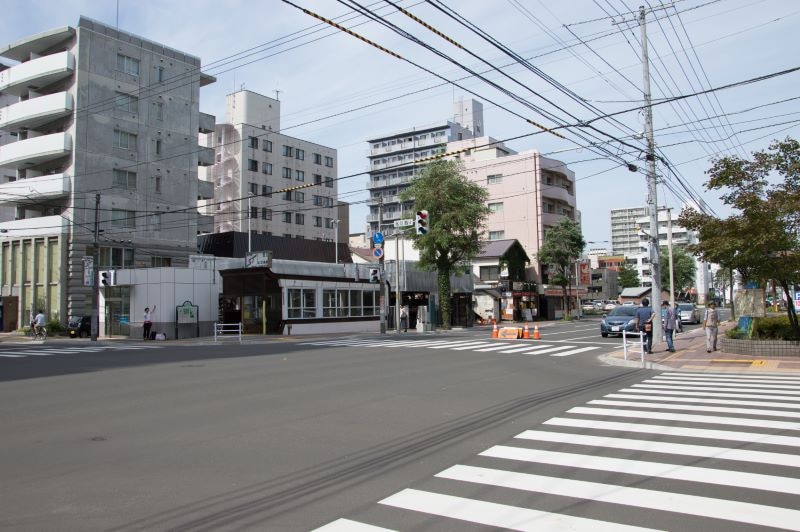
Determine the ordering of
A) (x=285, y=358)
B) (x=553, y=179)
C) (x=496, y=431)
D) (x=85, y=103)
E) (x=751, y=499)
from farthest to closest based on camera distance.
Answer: (x=553, y=179) < (x=85, y=103) < (x=285, y=358) < (x=496, y=431) < (x=751, y=499)

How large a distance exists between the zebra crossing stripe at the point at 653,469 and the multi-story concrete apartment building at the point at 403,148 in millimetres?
88186

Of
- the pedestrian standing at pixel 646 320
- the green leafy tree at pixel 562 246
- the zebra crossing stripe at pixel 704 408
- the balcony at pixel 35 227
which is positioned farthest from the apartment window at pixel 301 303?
the green leafy tree at pixel 562 246

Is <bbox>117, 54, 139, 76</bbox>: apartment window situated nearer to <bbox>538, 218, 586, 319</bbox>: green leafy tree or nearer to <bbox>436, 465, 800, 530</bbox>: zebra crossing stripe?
<bbox>538, 218, 586, 319</bbox>: green leafy tree

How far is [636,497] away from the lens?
17.5ft

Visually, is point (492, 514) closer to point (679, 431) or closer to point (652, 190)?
point (679, 431)

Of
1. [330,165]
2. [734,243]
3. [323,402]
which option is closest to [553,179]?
[330,165]

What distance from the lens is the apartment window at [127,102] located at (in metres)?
44.1

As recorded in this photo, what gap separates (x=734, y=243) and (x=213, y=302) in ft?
94.2

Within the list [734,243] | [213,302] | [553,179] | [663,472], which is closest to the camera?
[663,472]

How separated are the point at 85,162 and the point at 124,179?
3.01 m

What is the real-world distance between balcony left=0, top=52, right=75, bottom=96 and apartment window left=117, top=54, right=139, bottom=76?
3.24 m

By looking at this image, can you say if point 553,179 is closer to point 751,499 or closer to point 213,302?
point 213,302

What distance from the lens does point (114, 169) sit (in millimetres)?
43625

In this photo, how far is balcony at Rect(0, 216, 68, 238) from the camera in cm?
4122
